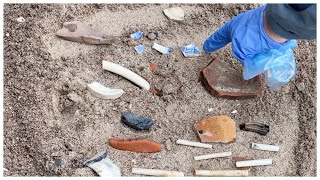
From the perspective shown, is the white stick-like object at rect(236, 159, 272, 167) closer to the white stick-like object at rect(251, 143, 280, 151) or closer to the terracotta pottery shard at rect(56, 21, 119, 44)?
the white stick-like object at rect(251, 143, 280, 151)

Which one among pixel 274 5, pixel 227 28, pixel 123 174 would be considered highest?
pixel 274 5

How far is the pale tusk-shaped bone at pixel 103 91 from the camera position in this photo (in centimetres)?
282

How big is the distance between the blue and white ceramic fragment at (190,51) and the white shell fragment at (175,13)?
16 centimetres

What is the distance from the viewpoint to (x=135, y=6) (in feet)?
10.3

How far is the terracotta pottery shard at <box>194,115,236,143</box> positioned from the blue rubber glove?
0.27 m

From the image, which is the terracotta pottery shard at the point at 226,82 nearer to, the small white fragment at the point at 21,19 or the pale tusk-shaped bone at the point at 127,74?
the pale tusk-shaped bone at the point at 127,74

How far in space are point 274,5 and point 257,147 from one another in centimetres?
58

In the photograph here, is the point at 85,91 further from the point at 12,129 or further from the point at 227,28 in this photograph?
the point at 227,28

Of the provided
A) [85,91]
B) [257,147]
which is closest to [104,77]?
[85,91]

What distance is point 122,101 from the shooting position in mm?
2846

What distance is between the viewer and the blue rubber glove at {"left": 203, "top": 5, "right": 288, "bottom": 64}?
274cm

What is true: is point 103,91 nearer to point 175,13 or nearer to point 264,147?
point 175,13

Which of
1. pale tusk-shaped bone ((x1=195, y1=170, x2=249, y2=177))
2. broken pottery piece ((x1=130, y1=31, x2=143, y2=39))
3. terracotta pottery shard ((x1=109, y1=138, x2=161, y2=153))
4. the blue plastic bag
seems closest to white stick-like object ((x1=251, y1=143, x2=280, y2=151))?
pale tusk-shaped bone ((x1=195, y1=170, x2=249, y2=177))

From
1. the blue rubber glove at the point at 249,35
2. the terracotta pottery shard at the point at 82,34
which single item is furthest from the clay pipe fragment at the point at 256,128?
the terracotta pottery shard at the point at 82,34
